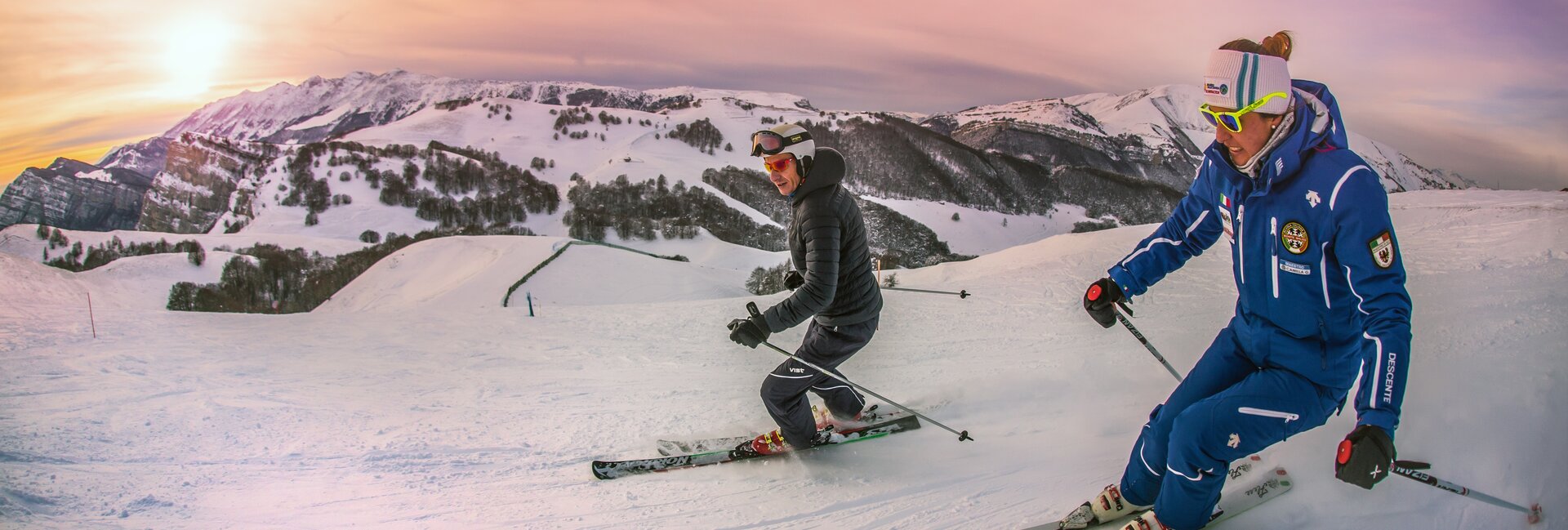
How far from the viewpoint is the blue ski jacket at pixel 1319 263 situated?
1.69 metres

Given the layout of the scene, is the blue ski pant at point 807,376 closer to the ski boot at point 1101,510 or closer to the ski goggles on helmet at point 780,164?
the ski goggles on helmet at point 780,164

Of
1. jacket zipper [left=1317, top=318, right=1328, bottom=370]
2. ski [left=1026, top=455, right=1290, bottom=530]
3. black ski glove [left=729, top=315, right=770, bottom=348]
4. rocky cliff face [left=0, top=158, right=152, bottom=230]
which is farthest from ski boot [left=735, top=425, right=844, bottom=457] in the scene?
rocky cliff face [left=0, top=158, right=152, bottom=230]

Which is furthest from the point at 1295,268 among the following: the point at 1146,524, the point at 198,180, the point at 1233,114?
the point at 198,180

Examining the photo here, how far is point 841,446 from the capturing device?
3855mm

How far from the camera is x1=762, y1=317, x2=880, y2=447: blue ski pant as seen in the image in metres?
3.49

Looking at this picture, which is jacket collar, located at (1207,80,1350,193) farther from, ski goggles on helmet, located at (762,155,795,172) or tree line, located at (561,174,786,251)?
tree line, located at (561,174,786,251)

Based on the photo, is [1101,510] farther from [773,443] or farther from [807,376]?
[773,443]

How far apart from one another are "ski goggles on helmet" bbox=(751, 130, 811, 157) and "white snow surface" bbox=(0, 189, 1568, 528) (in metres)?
1.63

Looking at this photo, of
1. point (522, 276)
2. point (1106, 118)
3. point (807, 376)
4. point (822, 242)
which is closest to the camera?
point (822, 242)

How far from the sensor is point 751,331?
3.18m

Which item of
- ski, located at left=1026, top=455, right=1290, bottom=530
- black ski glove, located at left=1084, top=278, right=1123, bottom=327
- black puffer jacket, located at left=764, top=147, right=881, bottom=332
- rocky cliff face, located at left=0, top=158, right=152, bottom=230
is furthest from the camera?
rocky cliff face, located at left=0, top=158, right=152, bottom=230

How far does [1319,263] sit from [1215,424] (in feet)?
1.79

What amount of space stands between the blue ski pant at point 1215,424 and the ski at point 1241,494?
0.25 metres

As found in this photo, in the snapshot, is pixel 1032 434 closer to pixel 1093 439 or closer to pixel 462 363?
pixel 1093 439
